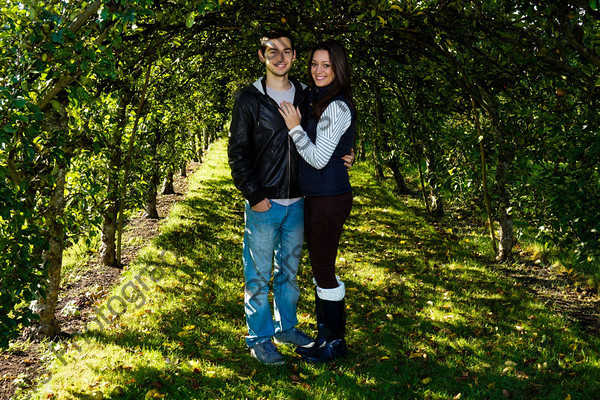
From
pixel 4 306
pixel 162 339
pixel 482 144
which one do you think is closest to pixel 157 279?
pixel 162 339

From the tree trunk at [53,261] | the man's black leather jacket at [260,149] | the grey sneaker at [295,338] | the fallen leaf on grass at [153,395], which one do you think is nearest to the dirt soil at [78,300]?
the tree trunk at [53,261]

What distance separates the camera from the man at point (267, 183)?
345 centimetres

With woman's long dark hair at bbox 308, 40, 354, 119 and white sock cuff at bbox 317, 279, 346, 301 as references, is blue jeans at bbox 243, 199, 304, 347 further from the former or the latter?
woman's long dark hair at bbox 308, 40, 354, 119

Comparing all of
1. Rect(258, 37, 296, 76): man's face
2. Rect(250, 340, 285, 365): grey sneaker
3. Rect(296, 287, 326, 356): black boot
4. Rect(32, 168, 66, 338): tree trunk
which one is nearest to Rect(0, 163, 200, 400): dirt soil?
Rect(32, 168, 66, 338): tree trunk

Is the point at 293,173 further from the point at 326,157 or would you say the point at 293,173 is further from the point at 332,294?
the point at 332,294

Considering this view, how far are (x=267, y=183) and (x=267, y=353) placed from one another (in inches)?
56.2

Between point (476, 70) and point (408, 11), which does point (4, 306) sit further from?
point (476, 70)

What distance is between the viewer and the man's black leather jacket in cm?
345

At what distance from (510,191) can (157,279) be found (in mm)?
4731

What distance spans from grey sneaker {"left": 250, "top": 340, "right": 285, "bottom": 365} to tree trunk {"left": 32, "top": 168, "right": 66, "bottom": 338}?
→ 2015 mm

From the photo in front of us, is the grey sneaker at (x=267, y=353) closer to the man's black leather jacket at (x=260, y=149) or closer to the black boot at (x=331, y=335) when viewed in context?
the black boot at (x=331, y=335)

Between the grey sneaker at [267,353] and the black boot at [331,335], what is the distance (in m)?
0.24

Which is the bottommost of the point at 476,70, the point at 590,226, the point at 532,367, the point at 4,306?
the point at 532,367

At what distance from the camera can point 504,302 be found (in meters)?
5.32
